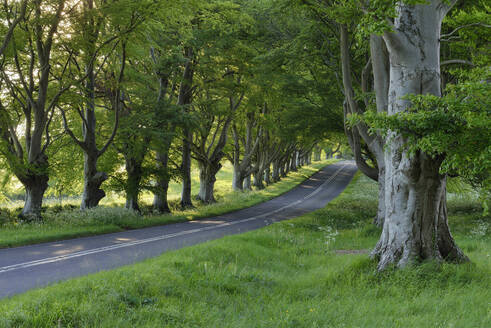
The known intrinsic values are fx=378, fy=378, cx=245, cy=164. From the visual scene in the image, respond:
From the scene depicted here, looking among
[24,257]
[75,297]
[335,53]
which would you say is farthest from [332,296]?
[335,53]

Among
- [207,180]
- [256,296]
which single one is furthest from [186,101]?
[256,296]

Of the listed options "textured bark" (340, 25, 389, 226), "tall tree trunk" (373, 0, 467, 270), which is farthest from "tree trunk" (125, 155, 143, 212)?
"tall tree trunk" (373, 0, 467, 270)

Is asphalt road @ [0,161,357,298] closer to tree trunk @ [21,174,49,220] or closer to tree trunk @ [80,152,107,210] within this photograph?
tree trunk @ [80,152,107,210]

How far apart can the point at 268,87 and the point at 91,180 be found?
1162 cm

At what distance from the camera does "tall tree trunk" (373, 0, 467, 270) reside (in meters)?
7.59

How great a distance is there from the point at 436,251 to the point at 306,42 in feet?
33.8

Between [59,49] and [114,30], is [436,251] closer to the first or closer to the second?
[114,30]

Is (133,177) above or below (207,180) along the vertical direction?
above

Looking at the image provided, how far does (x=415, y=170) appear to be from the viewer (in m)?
7.60

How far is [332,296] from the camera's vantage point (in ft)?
21.3

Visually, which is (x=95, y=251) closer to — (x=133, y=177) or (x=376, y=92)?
(x=133, y=177)

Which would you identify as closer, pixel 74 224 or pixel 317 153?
pixel 74 224

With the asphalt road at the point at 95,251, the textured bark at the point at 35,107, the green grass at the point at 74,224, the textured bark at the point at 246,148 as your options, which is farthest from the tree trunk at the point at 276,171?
the textured bark at the point at 35,107

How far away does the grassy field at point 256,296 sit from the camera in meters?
Result: 5.11
